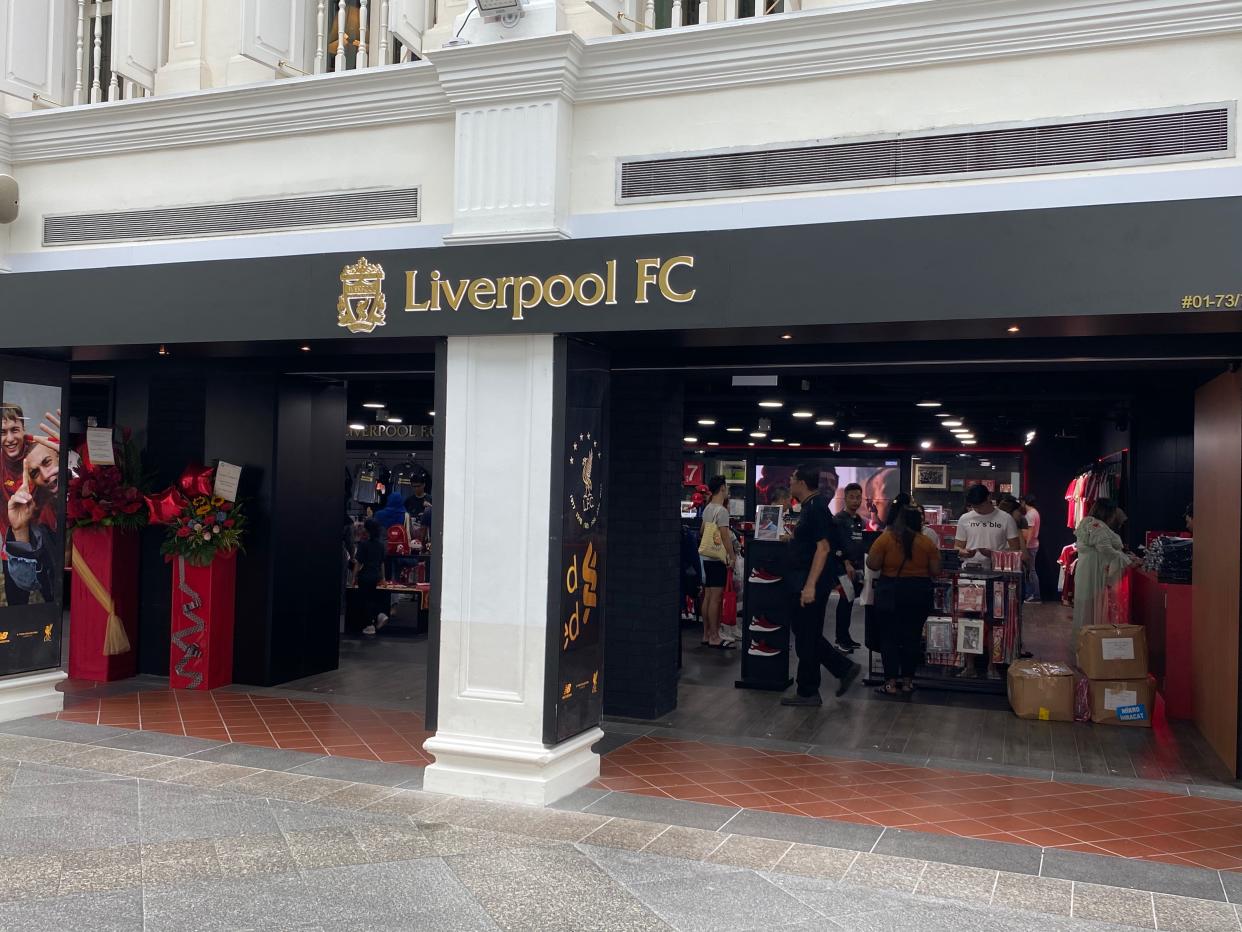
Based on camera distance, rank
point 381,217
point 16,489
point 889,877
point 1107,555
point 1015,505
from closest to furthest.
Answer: point 889,877 < point 381,217 < point 16,489 < point 1107,555 < point 1015,505

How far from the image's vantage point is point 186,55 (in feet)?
22.9

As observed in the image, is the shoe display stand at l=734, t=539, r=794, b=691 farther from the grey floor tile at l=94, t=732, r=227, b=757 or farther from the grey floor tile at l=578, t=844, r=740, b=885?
the grey floor tile at l=94, t=732, r=227, b=757

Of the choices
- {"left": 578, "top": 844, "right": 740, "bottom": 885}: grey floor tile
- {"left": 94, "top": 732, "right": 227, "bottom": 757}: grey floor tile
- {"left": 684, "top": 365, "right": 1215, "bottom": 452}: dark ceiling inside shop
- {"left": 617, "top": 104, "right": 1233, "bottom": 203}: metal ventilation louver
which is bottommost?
{"left": 578, "top": 844, "right": 740, "bottom": 885}: grey floor tile

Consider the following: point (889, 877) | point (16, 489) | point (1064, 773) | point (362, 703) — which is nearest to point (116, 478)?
point (16, 489)

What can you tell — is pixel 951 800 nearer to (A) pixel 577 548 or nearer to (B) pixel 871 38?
(A) pixel 577 548

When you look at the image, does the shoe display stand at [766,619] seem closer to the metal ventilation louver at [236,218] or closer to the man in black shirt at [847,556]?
the man in black shirt at [847,556]

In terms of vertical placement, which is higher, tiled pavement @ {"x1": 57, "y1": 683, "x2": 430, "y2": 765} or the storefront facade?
the storefront facade

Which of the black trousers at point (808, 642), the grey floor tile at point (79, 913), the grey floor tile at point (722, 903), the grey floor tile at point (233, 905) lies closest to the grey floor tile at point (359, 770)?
the grey floor tile at point (233, 905)

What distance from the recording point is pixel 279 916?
3941 millimetres

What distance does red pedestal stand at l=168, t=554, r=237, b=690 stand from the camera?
26.9 feet

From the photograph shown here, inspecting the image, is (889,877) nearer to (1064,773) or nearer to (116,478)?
(1064,773)

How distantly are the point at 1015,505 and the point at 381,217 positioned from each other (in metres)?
9.32

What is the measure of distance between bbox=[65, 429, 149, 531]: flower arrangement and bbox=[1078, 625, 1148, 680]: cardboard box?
7.48 m

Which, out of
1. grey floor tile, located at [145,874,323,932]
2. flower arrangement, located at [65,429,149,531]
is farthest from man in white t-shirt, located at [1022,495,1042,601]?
grey floor tile, located at [145,874,323,932]
